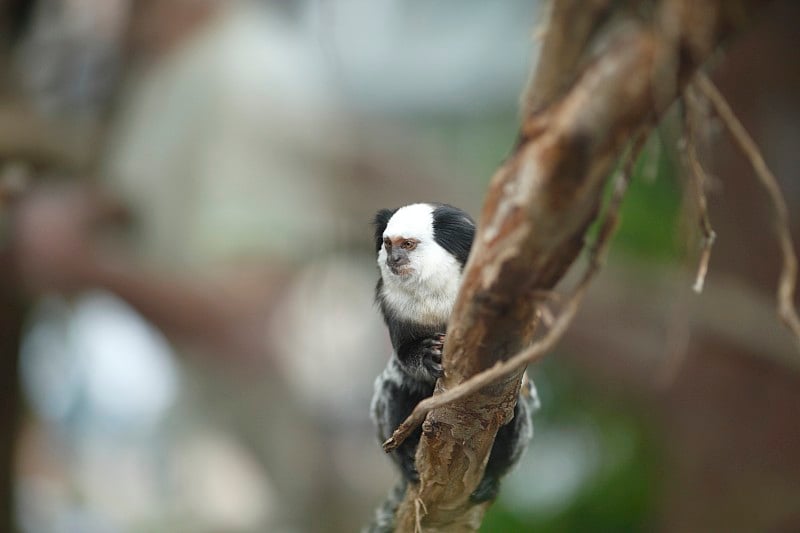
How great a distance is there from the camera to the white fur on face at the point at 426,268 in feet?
4.80

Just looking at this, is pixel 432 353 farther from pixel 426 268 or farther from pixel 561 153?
pixel 561 153

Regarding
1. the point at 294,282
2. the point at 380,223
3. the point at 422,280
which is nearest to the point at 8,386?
the point at 294,282

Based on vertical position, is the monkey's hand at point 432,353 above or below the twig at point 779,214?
below

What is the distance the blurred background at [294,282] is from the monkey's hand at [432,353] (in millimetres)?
1476

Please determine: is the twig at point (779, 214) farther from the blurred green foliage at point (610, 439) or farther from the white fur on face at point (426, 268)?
the blurred green foliage at point (610, 439)

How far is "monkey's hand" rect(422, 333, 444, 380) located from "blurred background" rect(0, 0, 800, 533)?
148 cm

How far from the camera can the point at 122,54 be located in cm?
605

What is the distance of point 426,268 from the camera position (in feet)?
4.87

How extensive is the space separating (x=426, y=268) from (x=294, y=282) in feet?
10.8

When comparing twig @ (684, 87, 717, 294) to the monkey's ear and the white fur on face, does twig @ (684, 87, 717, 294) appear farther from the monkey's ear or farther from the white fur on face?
the monkey's ear

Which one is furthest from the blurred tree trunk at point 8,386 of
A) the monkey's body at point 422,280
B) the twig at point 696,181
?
the twig at point 696,181

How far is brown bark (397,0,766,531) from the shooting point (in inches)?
28.8

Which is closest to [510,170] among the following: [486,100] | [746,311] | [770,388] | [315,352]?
[746,311]

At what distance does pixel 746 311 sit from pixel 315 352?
2.11m
